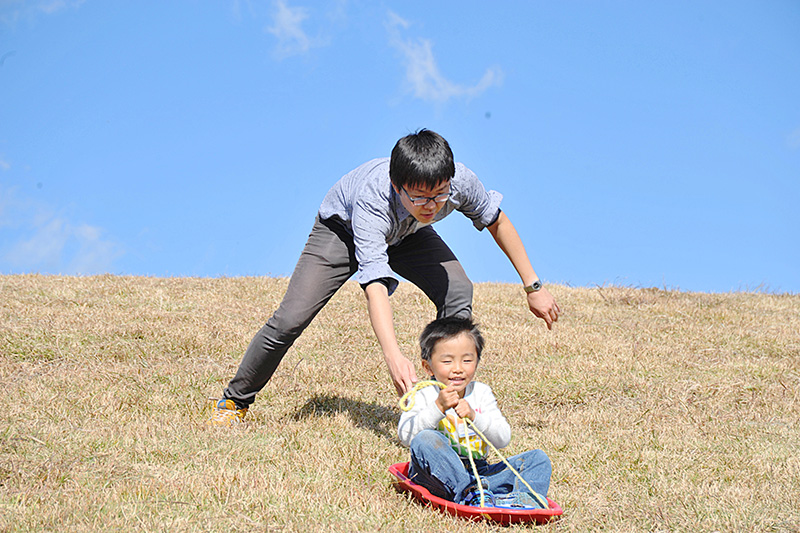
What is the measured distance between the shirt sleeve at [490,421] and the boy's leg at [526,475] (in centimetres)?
15

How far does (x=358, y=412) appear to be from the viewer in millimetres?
6480

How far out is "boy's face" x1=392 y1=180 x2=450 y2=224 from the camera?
4.64m

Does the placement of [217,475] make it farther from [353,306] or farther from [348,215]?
[353,306]

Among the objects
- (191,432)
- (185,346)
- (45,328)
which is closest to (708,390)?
(191,432)

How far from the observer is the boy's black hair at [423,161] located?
4547 millimetres

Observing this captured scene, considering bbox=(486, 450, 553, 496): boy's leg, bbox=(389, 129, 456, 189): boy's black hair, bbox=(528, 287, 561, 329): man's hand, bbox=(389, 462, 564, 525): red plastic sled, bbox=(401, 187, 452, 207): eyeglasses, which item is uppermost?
bbox=(389, 129, 456, 189): boy's black hair

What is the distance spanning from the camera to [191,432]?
18.1 ft

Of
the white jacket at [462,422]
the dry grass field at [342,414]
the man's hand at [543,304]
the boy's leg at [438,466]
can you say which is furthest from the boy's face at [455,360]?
the man's hand at [543,304]

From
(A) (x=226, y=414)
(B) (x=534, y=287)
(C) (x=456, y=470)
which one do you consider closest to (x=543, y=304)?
(B) (x=534, y=287)

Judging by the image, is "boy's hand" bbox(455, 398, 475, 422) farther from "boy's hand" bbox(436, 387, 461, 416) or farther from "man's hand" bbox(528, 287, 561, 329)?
"man's hand" bbox(528, 287, 561, 329)

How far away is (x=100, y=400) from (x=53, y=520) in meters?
2.93

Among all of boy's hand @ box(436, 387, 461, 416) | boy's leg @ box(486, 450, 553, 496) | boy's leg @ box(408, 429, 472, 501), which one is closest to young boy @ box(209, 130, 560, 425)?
boy's hand @ box(436, 387, 461, 416)

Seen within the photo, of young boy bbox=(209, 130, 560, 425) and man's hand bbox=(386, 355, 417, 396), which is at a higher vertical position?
young boy bbox=(209, 130, 560, 425)

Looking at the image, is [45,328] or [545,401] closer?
[545,401]
